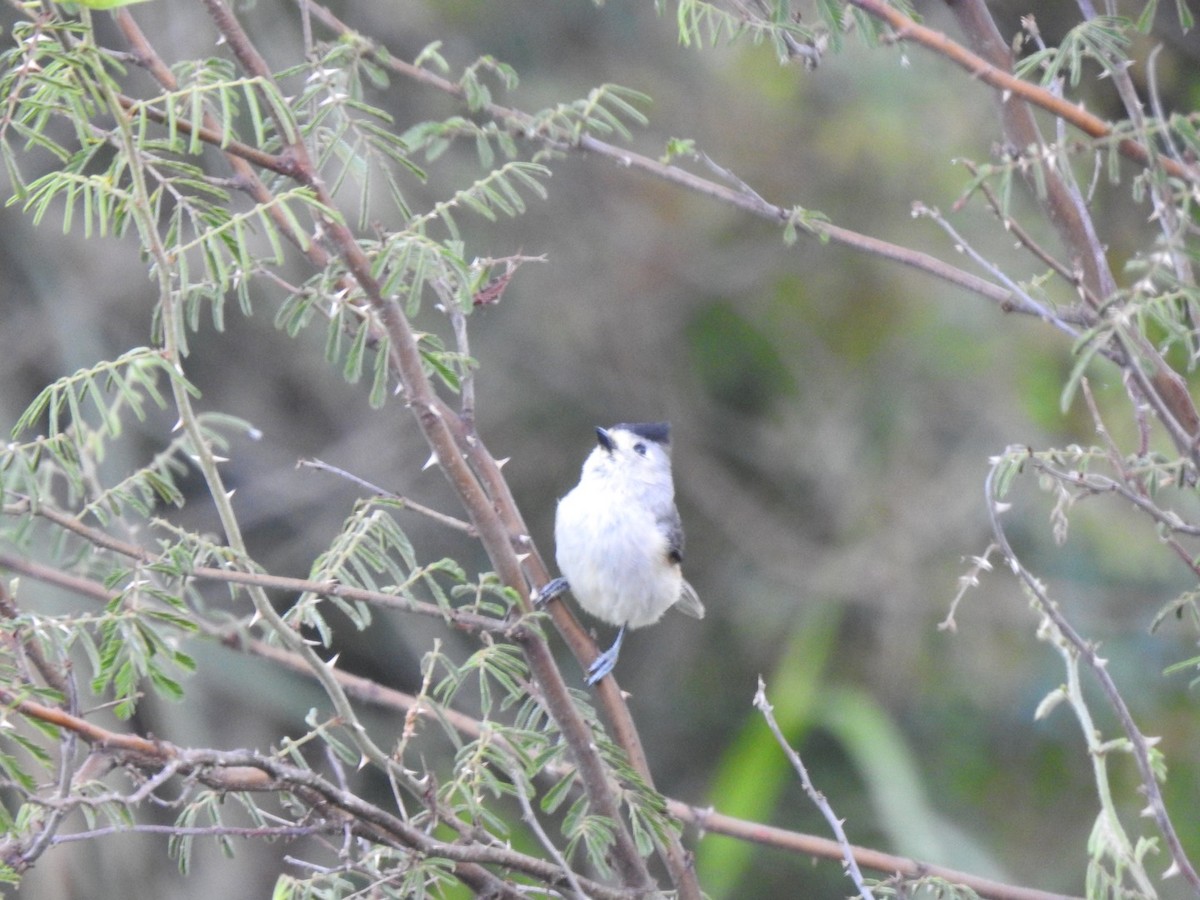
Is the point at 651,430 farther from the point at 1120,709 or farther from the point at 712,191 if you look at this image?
the point at 1120,709

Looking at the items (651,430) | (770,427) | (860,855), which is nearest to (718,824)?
(860,855)

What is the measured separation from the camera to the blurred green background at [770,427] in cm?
610

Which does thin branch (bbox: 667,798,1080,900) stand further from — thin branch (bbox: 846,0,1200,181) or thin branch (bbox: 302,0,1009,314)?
thin branch (bbox: 846,0,1200,181)

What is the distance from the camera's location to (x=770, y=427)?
7125 millimetres

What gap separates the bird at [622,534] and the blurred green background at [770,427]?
6.37 ft

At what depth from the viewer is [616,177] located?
6.68m

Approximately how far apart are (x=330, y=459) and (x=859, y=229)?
2.89 m

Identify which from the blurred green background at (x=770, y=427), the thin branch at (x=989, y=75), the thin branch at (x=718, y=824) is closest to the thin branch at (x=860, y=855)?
the thin branch at (x=718, y=824)

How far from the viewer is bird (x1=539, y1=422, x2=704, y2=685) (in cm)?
375

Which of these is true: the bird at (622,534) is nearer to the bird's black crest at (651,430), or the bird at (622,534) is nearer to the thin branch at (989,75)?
the bird's black crest at (651,430)

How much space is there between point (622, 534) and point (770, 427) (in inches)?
136

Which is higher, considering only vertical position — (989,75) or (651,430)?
(989,75)

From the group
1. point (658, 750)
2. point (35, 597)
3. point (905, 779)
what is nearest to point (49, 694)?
point (35, 597)

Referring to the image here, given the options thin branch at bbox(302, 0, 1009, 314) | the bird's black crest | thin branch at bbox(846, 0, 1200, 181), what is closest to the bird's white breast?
the bird's black crest
